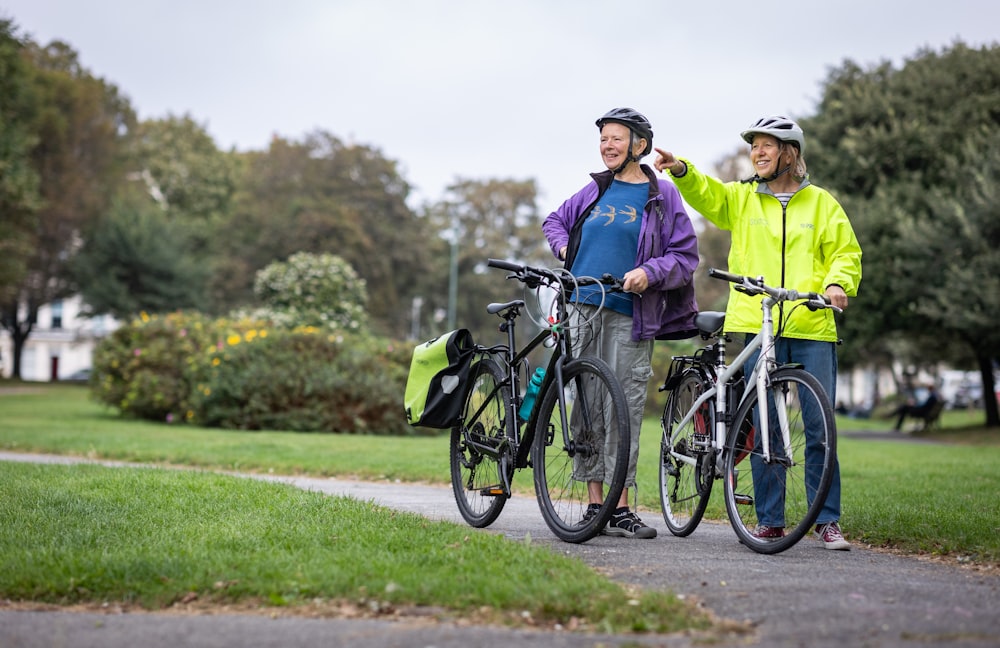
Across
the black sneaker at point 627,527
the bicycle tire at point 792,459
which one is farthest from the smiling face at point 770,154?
the black sneaker at point 627,527

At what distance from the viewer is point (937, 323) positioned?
82.7ft

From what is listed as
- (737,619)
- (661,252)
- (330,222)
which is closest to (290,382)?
(661,252)

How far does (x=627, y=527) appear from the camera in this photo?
19.0 ft

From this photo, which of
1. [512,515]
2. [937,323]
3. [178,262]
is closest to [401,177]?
[178,262]

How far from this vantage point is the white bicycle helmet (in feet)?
18.9

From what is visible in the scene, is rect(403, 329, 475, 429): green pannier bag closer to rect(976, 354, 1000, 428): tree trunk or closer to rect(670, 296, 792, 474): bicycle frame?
rect(670, 296, 792, 474): bicycle frame

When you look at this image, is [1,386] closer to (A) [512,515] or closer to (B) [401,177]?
(B) [401,177]

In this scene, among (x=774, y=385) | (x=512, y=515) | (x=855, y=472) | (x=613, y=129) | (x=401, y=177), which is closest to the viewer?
(x=774, y=385)

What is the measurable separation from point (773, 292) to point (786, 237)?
1.84 feet

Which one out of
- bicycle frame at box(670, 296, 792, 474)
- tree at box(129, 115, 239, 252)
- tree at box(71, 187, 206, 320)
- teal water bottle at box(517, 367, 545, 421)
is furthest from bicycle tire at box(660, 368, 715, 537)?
tree at box(129, 115, 239, 252)

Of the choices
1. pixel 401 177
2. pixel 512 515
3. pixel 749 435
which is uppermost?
pixel 401 177

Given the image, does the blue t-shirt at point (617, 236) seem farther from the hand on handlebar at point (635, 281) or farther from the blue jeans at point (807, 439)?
the blue jeans at point (807, 439)

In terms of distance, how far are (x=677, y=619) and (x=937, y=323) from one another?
23631 millimetres

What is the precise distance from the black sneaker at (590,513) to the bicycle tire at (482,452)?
0.53m
